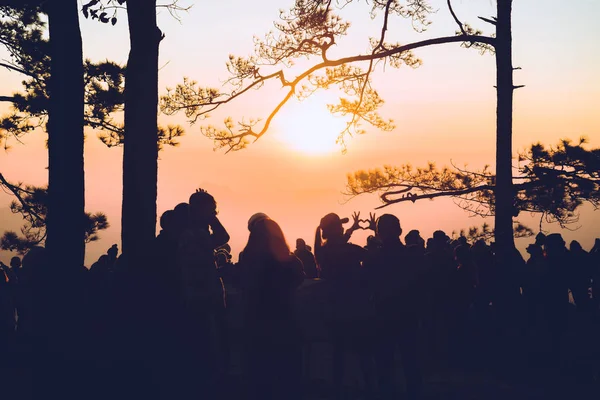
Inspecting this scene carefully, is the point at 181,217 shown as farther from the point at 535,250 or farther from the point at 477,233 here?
the point at 477,233

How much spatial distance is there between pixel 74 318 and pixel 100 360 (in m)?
0.50

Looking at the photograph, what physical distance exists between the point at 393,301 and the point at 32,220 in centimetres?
948

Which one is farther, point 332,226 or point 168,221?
point 332,226

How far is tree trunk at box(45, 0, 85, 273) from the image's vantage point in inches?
289

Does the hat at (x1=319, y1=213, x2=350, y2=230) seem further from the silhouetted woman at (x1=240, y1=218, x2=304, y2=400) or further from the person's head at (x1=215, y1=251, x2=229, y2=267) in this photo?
the person's head at (x1=215, y1=251, x2=229, y2=267)

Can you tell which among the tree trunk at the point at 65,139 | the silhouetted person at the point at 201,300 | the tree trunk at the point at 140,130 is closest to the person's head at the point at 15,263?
the tree trunk at the point at 65,139

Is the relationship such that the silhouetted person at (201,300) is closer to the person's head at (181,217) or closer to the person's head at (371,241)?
the person's head at (181,217)

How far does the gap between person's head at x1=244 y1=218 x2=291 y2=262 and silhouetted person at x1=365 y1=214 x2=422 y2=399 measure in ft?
4.00

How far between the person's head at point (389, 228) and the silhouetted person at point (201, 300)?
5.01 feet

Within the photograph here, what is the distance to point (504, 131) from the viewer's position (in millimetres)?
10914

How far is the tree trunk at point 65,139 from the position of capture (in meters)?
7.33

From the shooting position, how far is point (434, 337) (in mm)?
8414

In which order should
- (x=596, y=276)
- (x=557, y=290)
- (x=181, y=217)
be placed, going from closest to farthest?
(x=181, y=217) < (x=557, y=290) < (x=596, y=276)

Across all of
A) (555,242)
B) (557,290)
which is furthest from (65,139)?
(557,290)
